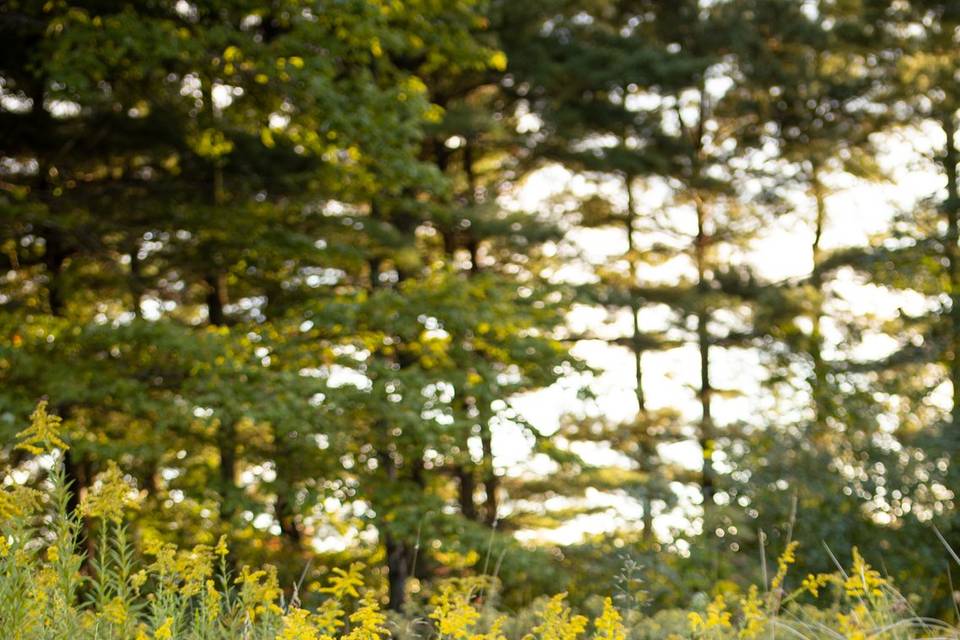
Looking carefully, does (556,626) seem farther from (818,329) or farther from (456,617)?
(818,329)

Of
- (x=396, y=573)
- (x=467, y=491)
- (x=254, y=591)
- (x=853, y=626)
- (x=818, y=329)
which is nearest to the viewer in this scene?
(x=254, y=591)

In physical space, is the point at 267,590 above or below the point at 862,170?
below

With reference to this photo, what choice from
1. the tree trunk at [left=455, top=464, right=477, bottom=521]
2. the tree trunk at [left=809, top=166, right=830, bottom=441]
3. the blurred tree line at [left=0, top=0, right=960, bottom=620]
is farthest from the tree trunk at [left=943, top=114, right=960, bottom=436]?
the tree trunk at [left=455, top=464, right=477, bottom=521]

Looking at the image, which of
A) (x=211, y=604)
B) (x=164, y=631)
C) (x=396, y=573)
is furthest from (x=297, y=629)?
(x=396, y=573)

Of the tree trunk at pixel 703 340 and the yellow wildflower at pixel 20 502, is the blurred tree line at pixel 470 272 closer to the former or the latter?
the tree trunk at pixel 703 340

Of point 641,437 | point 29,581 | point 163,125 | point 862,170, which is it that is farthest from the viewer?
point 862,170

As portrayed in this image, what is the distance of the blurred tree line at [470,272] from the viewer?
316 inches

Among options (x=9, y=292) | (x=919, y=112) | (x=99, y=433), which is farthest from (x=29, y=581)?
(x=919, y=112)

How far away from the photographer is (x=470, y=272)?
557 inches

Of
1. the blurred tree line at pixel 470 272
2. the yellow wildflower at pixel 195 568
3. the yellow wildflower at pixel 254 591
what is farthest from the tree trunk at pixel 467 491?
the yellow wildflower at pixel 195 568

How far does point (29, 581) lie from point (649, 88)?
45.2 ft

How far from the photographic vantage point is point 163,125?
996 cm

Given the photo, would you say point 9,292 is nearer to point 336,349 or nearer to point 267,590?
point 336,349

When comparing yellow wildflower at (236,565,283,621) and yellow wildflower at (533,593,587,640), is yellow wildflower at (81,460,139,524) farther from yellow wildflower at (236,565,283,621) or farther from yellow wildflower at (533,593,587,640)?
yellow wildflower at (533,593,587,640)
